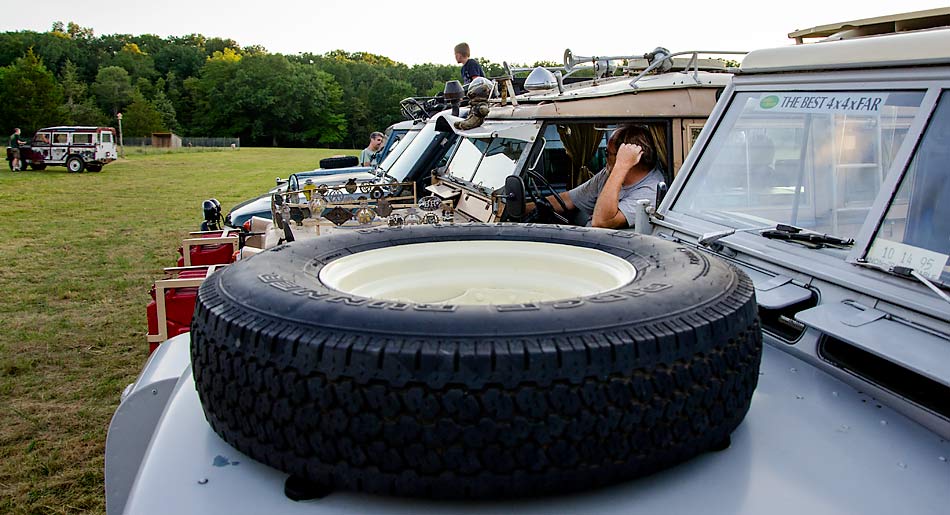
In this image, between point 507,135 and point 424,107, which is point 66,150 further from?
point 507,135

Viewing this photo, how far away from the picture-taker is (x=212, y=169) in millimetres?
30594

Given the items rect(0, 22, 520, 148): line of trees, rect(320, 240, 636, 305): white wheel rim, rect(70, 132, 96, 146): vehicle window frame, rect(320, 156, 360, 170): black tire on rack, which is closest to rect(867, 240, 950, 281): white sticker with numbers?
rect(320, 240, 636, 305): white wheel rim

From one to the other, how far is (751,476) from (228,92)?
8678 centimetres

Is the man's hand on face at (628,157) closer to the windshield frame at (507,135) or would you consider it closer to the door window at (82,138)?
the windshield frame at (507,135)

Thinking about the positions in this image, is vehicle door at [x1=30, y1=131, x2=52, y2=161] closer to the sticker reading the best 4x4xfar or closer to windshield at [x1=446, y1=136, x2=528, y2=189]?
windshield at [x1=446, y1=136, x2=528, y2=189]

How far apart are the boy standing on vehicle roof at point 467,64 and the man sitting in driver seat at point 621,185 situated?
4.93m

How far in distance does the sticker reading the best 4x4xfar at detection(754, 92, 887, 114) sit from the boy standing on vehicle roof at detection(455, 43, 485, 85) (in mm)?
7171

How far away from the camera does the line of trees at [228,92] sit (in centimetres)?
7675

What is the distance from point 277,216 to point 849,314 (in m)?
4.31

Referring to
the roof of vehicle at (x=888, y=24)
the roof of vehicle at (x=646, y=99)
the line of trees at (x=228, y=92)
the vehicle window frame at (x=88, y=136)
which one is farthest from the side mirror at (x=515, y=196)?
the line of trees at (x=228, y=92)

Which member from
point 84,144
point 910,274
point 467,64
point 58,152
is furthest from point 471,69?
point 58,152

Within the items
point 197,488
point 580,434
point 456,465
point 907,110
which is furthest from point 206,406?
point 907,110

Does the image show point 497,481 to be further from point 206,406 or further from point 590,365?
point 206,406

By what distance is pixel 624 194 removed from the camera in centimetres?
437
